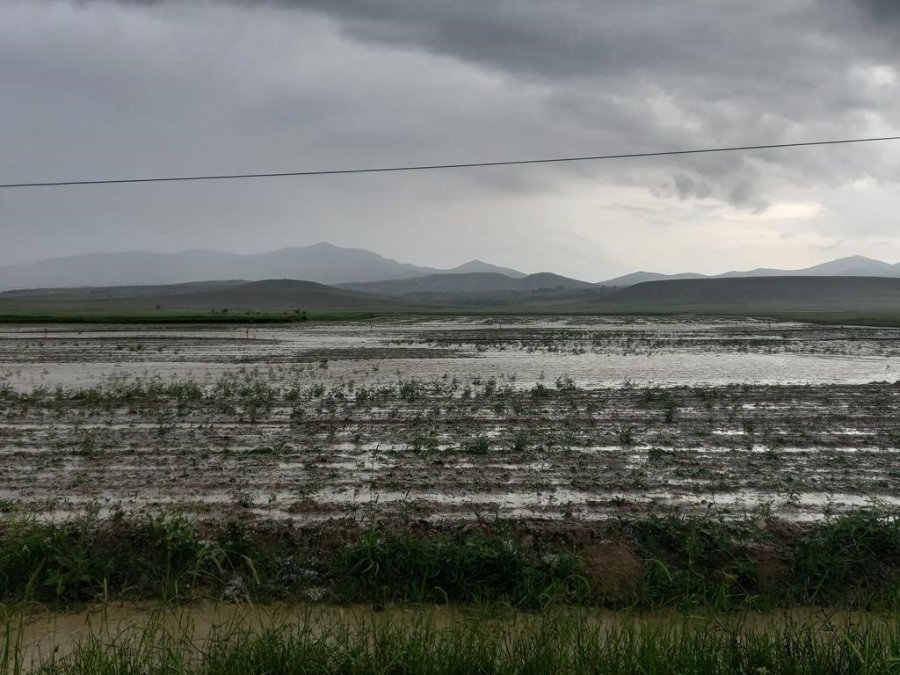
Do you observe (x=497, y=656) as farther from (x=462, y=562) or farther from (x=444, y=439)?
(x=444, y=439)

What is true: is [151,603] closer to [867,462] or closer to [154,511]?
[154,511]

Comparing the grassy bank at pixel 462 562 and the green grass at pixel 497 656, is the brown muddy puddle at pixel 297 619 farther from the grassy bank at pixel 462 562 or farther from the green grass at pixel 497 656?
the green grass at pixel 497 656

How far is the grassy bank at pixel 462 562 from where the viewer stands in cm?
486

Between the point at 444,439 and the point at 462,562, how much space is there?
14.5ft

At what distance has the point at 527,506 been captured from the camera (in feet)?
20.9

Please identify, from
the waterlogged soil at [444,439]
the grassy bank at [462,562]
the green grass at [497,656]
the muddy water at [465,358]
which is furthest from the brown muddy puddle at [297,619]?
the muddy water at [465,358]

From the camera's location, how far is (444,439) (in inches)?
370

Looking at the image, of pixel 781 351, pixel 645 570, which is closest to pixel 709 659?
pixel 645 570

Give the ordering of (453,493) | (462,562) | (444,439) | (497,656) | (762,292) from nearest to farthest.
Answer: (497,656)
(462,562)
(453,493)
(444,439)
(762,292)

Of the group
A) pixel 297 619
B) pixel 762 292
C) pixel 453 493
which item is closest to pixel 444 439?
pixel 453 493

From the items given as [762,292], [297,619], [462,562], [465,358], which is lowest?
[297,619]

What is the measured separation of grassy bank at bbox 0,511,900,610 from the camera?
486cm

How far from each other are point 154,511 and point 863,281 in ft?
545

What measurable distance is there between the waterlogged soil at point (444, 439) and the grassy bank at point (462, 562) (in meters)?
0.59
